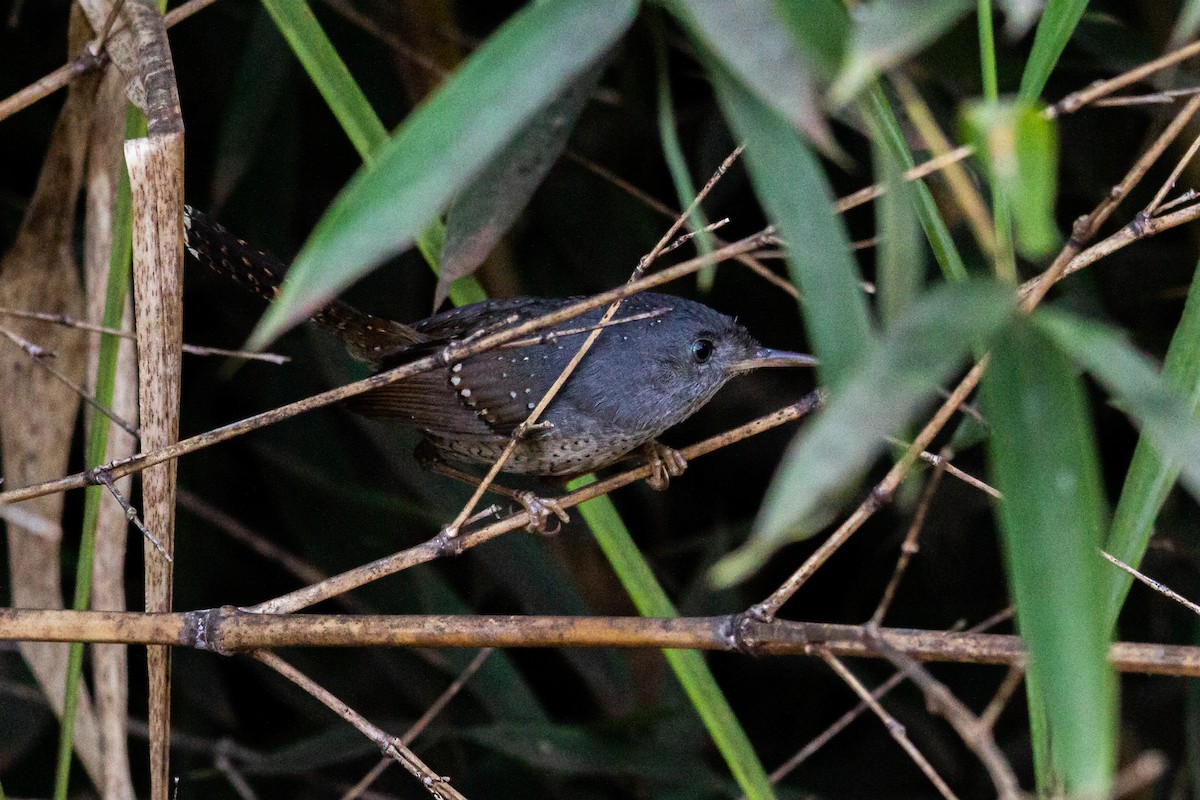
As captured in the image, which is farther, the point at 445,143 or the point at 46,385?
the point at 46,385

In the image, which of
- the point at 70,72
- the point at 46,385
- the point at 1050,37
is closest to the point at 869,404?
the point at 1050,37

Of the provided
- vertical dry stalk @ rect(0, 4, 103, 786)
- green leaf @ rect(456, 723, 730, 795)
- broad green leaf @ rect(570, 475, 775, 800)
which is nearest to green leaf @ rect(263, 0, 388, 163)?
vertical dry stalk @ rect(0, 4, 103, 786)

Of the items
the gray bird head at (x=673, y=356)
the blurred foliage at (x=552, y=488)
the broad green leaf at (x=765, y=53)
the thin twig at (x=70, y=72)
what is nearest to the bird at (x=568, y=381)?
the gray bird head at (x=673, y=356)

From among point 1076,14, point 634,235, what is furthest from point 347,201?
point 634,235

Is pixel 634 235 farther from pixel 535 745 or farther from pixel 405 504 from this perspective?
pixel 535 745

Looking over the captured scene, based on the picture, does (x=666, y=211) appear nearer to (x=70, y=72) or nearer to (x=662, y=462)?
(x=662, y=462)

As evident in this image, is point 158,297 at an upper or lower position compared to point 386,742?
upper
